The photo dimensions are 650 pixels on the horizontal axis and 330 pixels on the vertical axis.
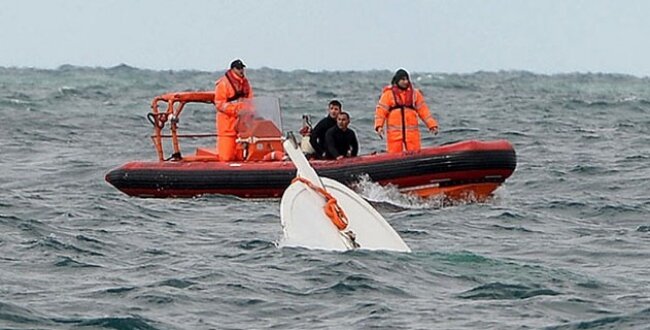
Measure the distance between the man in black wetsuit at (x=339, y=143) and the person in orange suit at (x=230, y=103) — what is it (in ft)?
4.68

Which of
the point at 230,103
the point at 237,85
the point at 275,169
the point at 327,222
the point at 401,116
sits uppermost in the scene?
the point at 237,85

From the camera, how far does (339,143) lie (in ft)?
57.9

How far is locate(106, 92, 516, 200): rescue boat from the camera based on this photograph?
664 inches

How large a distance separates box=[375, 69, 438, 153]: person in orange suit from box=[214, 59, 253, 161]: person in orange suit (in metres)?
1.76

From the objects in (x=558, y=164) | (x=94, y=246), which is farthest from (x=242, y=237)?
(x=558, y=164)

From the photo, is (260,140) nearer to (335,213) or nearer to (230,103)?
(230,103)

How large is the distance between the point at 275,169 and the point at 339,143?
77 centimetres

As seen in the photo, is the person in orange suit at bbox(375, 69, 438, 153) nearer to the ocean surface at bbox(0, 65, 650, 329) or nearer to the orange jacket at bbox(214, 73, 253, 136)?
the ocean surface at bbox(0, 65, 650, 329)

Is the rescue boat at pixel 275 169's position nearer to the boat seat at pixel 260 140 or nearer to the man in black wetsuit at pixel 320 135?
the boat seat at pixel 260 140

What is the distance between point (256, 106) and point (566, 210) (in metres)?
3.83

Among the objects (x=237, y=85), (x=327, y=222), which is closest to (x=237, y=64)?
(x=237, y=85)

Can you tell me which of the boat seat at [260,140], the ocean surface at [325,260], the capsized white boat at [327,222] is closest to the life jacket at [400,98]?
the ocean surface at [325,260]

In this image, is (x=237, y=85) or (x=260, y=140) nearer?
(x=237, y=85)

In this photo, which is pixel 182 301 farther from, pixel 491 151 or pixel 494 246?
pixel 491 151
